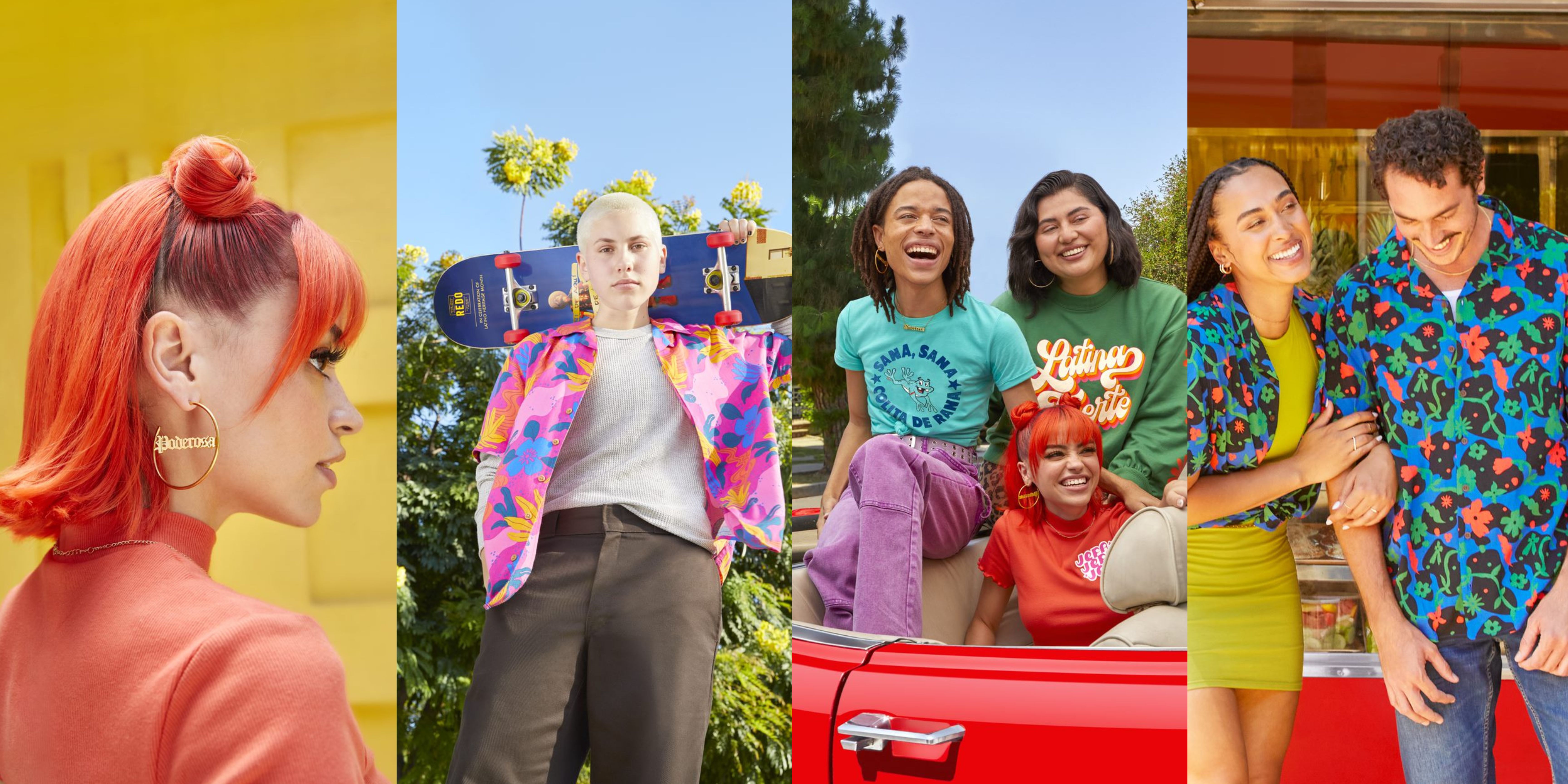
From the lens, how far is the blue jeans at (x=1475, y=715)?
9.75ft

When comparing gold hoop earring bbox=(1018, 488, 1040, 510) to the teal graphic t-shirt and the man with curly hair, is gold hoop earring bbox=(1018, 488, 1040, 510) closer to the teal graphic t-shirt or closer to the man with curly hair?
the teal graphic t-shirt

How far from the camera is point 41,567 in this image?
2863 millimetres

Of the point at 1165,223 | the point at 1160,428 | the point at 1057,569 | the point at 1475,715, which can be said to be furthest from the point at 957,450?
the point at 1475,715

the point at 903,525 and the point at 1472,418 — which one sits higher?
the point at 1472,418

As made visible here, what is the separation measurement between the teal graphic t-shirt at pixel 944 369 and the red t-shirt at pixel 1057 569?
9.6 inches

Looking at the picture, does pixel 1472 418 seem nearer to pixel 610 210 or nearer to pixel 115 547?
pixel 610 210

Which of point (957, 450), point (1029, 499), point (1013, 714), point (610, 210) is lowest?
point (1013, 714)

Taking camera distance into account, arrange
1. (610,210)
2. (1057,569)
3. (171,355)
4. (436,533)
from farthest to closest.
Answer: (436,533) → (610,210) → (171,355) → (1057,569)

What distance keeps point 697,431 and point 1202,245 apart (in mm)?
1313

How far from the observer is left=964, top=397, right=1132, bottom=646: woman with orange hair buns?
2.69m

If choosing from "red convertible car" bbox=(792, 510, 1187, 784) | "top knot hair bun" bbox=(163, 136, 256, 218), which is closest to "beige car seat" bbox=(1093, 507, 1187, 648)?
"red convertible car" bbox=(792, 510, 1187, 784)

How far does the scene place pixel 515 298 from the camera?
3080 millimetres

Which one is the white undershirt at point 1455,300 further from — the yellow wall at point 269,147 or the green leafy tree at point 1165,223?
the yellow wall at point 269,147

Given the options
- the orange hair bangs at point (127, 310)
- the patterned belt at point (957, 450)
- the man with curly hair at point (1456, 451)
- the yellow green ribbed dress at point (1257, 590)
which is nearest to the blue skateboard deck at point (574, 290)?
the orange hair bangs at point (127, 310)
